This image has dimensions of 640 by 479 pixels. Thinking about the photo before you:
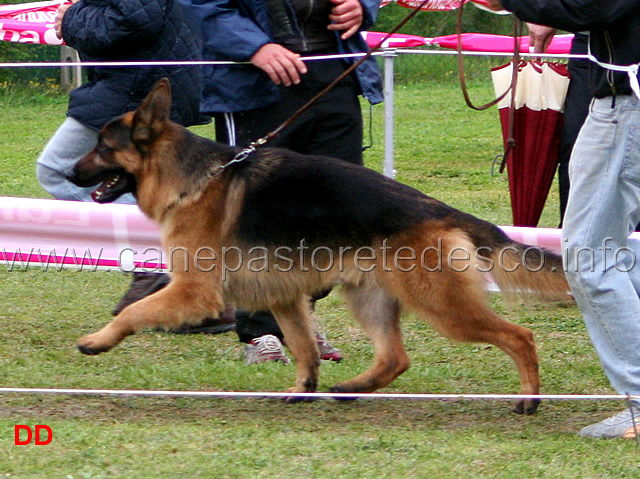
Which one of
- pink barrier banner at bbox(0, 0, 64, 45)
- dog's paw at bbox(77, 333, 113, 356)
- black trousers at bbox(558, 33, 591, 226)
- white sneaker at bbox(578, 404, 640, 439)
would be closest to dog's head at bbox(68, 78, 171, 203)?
dog's paw at bbox(77, 333, 113, 356)

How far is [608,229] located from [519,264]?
475 mm

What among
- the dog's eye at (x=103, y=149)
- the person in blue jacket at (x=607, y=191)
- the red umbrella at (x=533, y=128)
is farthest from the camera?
the red umbrella at (x=533, y=128)

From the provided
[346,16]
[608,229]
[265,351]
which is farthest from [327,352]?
[608,229]

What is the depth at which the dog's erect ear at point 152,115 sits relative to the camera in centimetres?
401

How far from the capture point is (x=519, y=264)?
3.89 m

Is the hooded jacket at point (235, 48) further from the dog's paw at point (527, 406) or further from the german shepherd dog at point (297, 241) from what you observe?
the dog's paw at point (527, 406)

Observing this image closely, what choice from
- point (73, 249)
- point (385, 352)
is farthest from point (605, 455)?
point (73, 249)

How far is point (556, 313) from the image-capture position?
18.6 feet

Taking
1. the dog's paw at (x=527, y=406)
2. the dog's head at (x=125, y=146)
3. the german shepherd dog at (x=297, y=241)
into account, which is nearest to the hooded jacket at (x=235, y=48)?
the german shepherd dog at (x=297, y=241)

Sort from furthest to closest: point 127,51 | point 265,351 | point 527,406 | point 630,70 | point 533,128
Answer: point 533,128 → point 127,51 → point 265,351 → point 527,406 → point 630,70

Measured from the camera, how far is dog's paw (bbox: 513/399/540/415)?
13.0 feet

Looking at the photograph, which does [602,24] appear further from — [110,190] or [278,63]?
[110,190]

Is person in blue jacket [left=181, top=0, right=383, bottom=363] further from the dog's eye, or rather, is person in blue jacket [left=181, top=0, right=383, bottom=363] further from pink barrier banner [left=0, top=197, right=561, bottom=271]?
pink barrier banner [left=0, top=197, right=561, bottom=271]

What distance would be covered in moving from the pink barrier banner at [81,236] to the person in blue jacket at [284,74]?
1029mm
